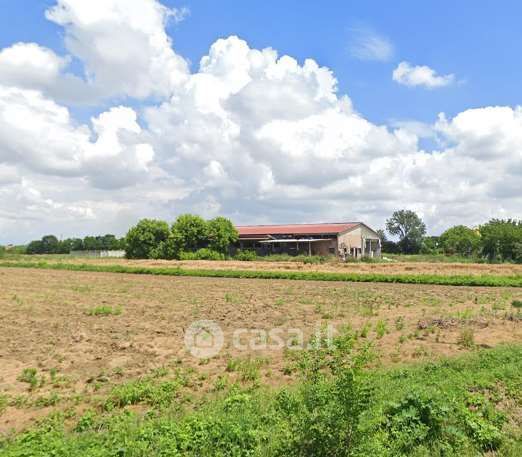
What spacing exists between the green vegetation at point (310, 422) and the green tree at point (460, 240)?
175ft

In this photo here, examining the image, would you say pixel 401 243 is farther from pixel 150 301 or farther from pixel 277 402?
pixel 277 402

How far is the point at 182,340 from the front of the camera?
34.6 ft

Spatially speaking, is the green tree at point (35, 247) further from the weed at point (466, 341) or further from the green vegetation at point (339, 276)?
the weed at point (466, 341)

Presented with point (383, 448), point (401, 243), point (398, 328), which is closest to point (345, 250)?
point (401, 243)

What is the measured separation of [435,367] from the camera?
24.9ft

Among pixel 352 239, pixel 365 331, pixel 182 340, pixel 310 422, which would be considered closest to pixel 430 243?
pixel 352 239

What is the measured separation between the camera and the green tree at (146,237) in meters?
52.7

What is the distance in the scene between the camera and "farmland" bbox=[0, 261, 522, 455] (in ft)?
22.1

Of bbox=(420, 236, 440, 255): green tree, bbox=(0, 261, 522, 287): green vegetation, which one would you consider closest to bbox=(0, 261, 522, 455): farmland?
bbox=(0, 261, 522, 287): green vegetation

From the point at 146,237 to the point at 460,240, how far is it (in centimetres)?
4580

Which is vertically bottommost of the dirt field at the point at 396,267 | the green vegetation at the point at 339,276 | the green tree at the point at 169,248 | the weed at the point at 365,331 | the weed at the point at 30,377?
the weed at the point at 30,377

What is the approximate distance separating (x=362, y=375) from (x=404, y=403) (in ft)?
5.75

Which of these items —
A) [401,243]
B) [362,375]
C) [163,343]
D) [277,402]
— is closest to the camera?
[362,375]

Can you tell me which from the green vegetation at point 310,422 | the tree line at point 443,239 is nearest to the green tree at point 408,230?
the tree line at point 443,239
